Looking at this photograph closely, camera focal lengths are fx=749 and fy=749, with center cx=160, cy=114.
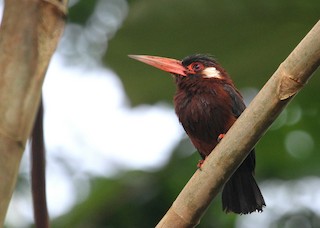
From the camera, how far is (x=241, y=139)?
128 cm

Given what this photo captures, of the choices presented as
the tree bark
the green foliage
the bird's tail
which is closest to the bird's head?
the green foliage

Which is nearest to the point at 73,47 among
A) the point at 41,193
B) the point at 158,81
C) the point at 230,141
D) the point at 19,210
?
the point at 19,210

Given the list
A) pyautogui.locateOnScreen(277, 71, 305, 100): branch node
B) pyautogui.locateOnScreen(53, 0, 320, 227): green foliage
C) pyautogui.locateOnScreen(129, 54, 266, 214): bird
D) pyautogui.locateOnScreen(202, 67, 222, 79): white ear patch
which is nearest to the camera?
pyautogui.locateOnScreen(277, 71, 305, 100): branch node

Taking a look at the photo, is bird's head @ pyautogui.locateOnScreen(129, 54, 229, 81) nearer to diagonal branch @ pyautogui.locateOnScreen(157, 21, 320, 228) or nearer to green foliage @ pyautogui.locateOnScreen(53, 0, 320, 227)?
green foliage @ pyautogui.locateOnScreen(53, 0, 320, 227)

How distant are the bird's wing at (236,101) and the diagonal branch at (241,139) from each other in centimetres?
137

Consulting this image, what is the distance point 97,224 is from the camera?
3.13 meters

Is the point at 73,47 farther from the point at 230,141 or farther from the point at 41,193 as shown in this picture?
the point at 41,193

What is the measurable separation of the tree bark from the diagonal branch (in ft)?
1.76

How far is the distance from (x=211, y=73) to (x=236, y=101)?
23 centimetres

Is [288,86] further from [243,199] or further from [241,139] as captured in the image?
[243,199]

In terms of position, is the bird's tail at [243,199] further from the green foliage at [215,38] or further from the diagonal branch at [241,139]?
the diagonal branch at [241,139]

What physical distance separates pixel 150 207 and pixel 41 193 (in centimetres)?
223

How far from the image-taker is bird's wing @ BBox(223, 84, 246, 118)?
105 inches

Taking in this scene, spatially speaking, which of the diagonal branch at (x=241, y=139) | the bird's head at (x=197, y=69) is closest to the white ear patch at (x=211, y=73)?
the bird's head at (x=197, y=69)
